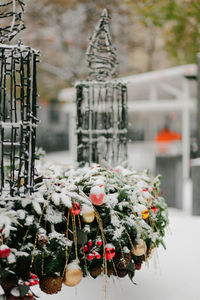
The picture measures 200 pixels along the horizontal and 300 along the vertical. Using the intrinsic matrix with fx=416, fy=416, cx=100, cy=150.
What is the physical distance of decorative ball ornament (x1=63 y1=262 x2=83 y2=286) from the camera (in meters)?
2.57

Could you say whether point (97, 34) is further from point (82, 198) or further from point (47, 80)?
Answer: point (47, 80)

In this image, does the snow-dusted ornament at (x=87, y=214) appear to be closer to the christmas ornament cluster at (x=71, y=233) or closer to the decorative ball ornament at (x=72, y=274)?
the christmas ornament cluster at (x=71, y=233)

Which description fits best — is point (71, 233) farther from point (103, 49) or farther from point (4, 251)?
point (103, 49)

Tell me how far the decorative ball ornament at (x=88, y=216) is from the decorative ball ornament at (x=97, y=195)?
91 millimetres

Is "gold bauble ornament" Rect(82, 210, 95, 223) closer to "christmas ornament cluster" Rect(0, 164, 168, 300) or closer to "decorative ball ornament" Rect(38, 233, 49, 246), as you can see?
"christmas ornament cluster" Rect(0, 164, 168, 300)

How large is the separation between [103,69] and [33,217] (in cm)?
299

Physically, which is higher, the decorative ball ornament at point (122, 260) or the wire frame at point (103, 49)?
the wire frame at point (103, 49)

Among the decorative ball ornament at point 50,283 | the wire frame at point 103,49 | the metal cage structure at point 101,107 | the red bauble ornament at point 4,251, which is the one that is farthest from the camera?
the metal cage structure at point 101,107

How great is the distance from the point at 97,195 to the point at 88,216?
0.15 m

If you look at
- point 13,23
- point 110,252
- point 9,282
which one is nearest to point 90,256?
point 110,252

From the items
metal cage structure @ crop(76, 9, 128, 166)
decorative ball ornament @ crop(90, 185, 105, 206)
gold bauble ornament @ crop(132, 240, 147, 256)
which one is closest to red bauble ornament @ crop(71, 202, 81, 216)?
decorative ball ornament @ crop(90, 185, 105, 206)

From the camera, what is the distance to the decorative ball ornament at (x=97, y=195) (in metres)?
2.76

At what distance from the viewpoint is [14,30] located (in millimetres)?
2961

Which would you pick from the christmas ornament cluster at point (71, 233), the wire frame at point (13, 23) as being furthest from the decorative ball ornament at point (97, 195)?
the wire frame at point (13, 23)
